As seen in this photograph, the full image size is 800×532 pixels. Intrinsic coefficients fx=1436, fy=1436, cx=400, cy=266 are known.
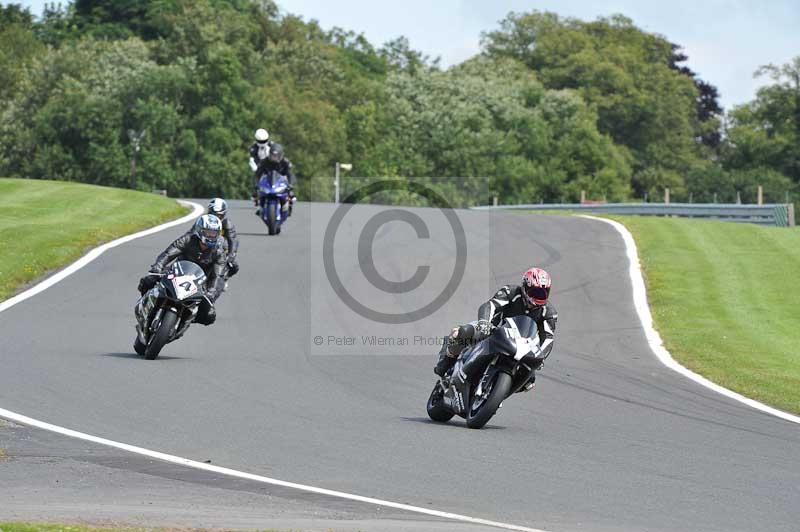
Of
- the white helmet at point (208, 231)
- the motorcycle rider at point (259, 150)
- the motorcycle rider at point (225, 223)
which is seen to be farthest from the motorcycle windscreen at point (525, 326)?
the motorcycle rider at point (259, 150)

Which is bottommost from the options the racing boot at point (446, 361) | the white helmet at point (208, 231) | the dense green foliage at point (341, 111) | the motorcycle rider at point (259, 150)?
the racing boot at point (446, 361)

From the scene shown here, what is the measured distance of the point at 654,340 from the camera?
1909 cm

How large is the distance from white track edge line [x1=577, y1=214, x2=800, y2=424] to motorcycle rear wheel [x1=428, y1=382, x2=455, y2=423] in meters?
3.26

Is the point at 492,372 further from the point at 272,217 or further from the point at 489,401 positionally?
the point at 272,217

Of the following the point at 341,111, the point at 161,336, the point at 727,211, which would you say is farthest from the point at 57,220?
the point at 341,111

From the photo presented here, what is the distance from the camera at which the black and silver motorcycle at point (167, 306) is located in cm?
1614

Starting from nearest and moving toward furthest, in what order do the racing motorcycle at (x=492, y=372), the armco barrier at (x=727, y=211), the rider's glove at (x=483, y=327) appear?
the racing motorcycle at (x=492, y=372) → the rider's glove at (x=483, y=327) → the armco barrier at (x=727, y=211)

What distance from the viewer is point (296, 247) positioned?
92.6 feet

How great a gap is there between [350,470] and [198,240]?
7.56 meters

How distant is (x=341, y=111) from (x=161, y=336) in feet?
277

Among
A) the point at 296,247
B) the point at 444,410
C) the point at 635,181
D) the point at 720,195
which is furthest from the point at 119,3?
the point at 444,410

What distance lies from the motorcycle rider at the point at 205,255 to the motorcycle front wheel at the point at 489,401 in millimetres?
A: 5354

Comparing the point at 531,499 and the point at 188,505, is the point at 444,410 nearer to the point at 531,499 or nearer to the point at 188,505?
the point at 531,499

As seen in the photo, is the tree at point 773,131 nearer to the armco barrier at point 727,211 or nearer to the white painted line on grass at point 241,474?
the armco barrier at point 727,211
